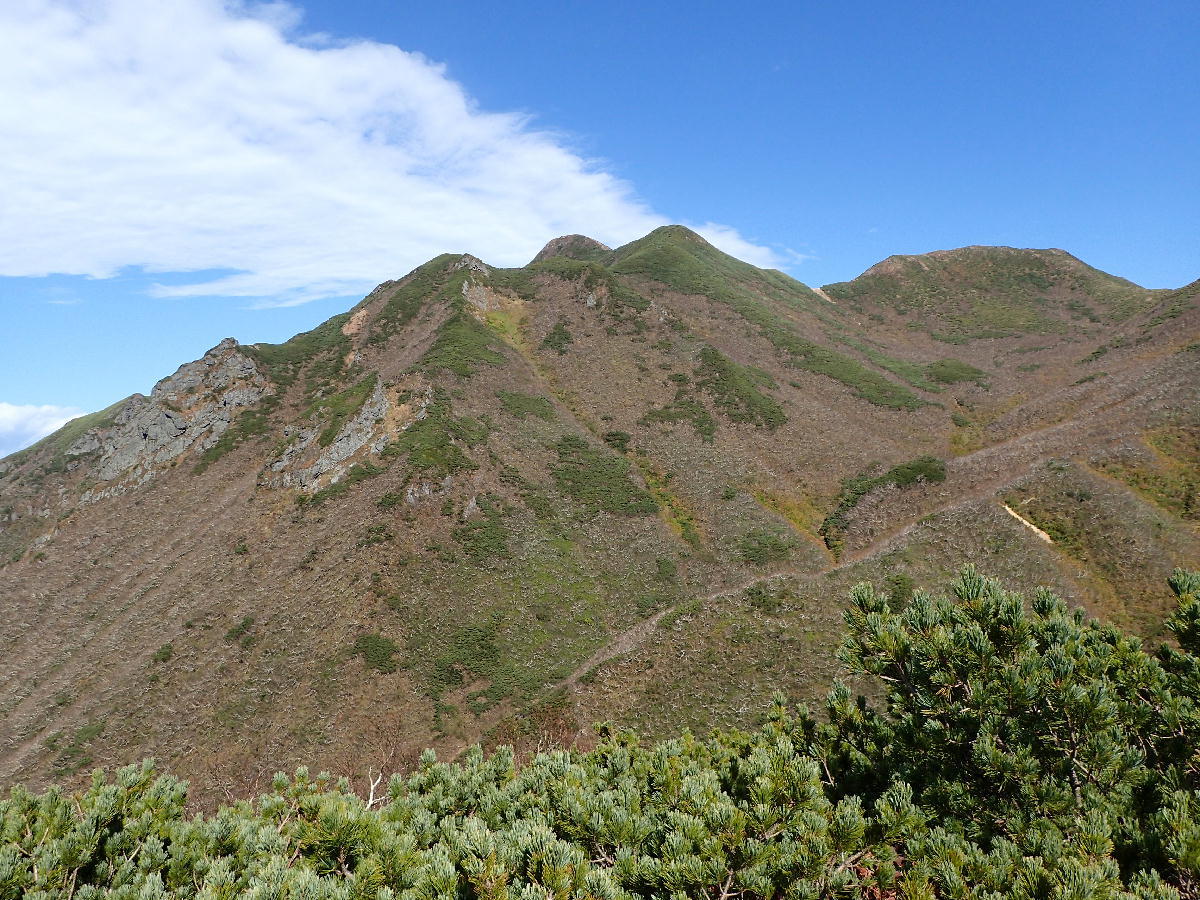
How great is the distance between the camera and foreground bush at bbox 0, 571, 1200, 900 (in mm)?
7598

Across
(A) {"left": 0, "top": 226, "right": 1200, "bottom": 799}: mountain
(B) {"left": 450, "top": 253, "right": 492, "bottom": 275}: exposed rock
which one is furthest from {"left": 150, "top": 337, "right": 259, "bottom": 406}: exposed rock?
(B) {"left": 450, "top": 253, "right": 492, "bottom": 275}: exposed rock

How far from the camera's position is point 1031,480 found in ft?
157

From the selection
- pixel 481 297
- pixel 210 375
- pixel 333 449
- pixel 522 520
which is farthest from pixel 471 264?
pixel 522 520

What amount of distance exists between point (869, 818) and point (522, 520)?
46.0 m

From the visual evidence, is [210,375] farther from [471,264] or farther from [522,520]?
[522,520]

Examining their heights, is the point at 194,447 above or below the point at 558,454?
above

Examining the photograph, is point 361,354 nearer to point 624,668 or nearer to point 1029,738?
point 624,668

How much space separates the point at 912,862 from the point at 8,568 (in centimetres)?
8405

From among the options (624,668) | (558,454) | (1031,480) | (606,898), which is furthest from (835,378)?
(606,898)

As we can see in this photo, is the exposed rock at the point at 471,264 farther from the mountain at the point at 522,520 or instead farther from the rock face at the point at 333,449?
the rock face at the point at 333,449

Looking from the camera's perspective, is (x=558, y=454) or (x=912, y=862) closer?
(x=912, y=862)

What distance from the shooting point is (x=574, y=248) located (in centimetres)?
14850

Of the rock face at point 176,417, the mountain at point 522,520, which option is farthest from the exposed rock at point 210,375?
the mountain at point 522,520

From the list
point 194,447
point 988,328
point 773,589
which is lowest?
point 773,589
